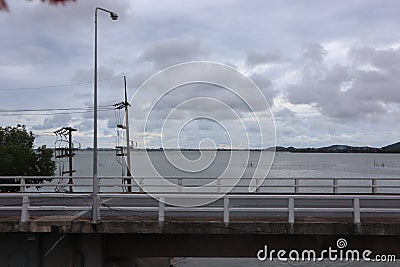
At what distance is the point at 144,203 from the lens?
62.2ft

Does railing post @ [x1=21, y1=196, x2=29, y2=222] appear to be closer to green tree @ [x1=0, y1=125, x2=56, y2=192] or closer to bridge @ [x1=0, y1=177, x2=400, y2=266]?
bridge @ [x1=0, y1=177, x2=400, y2=266]

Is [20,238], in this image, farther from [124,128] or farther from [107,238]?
[124,128]

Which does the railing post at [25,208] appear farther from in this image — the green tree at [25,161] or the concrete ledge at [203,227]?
the green tree at [25,161]

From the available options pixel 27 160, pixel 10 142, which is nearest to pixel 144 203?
pixel 27 160

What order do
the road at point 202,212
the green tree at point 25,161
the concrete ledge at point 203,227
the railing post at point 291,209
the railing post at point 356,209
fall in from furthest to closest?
the green tree at point 25,161
the road at point 202,212
the concrete ledge at point 203,227
the railing post at point 356,209
the railing post at point 291,209

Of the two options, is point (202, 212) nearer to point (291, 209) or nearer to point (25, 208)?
point (291, 209)

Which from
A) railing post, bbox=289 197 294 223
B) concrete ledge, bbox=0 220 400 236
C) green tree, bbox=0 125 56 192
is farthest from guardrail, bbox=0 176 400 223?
green tree, bbox=0 125 56 192

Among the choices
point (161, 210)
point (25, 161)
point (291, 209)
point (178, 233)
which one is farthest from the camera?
point (25, 161)

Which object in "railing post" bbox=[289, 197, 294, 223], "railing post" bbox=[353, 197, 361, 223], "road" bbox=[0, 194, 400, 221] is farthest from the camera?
"road" bbox=[0, 194, 400, 221]

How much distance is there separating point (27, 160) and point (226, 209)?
31.0 metres

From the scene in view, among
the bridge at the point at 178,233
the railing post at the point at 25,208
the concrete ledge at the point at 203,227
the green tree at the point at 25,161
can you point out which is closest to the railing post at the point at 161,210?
the bridge at the point at 178,233

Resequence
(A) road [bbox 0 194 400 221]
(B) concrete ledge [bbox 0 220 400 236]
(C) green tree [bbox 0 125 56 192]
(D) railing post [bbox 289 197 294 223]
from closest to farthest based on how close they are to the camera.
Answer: (D) railing post [bbox 289 197 294 223]
(B) concrete ledge [bbox 0 220 400 236]
(A) road [bbox 0 194 400 221]
(C) green tree [bbox 0 125 56 192]

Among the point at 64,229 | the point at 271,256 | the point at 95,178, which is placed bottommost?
the point at 271,256

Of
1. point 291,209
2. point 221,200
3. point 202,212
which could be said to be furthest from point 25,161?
point 291,209
